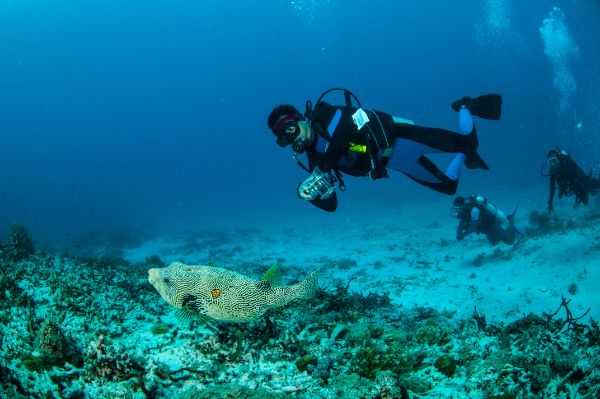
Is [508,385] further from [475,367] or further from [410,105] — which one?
[410,105]

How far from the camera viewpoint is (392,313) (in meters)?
5.17

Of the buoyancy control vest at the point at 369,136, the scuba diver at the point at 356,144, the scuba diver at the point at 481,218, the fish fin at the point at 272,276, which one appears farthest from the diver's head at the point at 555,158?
the fish fin at the point at 272,276

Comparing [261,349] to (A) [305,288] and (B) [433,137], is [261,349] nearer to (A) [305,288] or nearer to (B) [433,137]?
(A) [305,288]

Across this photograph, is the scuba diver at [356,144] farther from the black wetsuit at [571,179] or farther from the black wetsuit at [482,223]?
the black wetsuit at [571,179]

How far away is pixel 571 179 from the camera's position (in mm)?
10898

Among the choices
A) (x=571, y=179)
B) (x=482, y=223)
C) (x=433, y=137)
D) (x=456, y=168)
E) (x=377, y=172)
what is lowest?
(x=377, y=172)

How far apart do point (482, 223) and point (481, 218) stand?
0.63ft

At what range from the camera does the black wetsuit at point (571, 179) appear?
35.0ft

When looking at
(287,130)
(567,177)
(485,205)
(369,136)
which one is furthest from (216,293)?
(567,177)

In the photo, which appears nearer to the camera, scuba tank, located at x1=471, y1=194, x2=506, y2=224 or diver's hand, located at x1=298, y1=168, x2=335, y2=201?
diver's hand, located at x1=298, y1=168, x2=335, y2=201

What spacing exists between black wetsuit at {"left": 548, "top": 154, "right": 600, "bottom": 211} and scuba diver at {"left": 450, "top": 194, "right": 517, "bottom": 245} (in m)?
1.49

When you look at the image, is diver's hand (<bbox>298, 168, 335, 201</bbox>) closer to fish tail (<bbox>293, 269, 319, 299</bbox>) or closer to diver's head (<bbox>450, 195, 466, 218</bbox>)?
fish tail (<bbox>293, 269, 319, 299</bbox>)

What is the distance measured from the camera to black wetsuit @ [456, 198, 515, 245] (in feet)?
35.4

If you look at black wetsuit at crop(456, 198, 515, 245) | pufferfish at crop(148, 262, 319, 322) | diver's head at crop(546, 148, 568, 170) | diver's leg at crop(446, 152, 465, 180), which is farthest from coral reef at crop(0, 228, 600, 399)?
diver's head at crop(546, 148, 568, 170)
